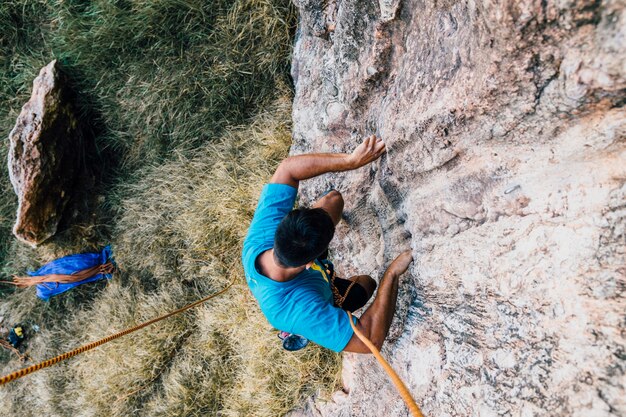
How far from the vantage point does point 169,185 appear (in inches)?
135

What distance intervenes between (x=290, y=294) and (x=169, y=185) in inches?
73.7

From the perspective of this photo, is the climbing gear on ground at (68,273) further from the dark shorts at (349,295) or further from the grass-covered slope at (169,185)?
the dark shorts at (349,295)

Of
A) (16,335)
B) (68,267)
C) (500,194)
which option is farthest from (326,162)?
(16,335)

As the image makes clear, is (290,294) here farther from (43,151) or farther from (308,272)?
(43,151)

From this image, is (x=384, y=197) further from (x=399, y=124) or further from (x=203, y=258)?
(x=203, y=258)

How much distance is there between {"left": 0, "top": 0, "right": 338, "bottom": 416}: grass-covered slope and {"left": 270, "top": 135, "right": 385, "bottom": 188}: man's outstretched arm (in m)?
0.97

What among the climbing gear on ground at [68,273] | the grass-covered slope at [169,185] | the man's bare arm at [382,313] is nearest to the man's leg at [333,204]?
the man's bare arm at [382,313]

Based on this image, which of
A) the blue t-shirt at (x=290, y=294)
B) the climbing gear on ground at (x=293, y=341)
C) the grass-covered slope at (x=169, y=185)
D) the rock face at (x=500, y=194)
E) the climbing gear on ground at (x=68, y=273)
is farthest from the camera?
the climbing gear on ground at (x=68, y=273)

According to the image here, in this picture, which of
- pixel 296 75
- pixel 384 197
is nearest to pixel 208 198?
pixel 296 75

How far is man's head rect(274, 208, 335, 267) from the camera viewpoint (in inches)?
68.0

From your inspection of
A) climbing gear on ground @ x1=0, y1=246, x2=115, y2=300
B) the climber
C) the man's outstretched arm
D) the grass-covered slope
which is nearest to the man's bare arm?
the climber

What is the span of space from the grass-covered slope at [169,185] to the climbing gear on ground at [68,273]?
10 centimetres

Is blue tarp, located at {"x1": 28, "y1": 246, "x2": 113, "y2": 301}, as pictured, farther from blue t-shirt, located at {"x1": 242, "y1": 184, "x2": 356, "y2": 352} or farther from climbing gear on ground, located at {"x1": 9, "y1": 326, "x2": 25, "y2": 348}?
blue t-shirt, located at {"x1": 242, "y1": 184, "x2": 356, "y2": 352}

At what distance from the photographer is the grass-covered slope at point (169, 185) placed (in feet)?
10.2
